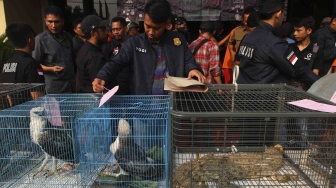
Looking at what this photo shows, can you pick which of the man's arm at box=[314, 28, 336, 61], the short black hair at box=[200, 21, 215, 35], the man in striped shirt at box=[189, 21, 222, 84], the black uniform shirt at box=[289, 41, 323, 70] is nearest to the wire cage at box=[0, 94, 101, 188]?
the man in striped shirt at box=[189, 21, 222, 84]

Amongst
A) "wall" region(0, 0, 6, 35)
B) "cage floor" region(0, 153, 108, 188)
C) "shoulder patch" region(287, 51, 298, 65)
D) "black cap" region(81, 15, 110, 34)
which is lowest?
"cage floor" region(0, 153, 108, 188)

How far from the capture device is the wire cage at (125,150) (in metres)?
→ 1.29

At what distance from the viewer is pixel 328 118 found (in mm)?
1059

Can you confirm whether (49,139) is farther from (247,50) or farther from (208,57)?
(208,57)

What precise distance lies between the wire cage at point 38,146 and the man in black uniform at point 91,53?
105 centimetres

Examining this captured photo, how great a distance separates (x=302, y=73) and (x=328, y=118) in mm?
890

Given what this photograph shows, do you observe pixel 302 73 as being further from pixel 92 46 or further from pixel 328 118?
pixel 92 46

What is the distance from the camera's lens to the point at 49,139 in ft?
4.60

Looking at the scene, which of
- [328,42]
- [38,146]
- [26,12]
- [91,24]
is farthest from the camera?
[26,12]

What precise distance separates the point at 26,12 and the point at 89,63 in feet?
11.6

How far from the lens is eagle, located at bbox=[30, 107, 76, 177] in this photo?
137 centimetres

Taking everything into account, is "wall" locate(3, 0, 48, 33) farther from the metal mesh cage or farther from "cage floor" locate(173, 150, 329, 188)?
"cage floor" locate(173, 150, 329, 188)

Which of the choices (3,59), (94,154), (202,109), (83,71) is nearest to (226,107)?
(202,109)

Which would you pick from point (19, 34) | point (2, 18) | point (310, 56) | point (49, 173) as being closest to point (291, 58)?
point (310, 56)
